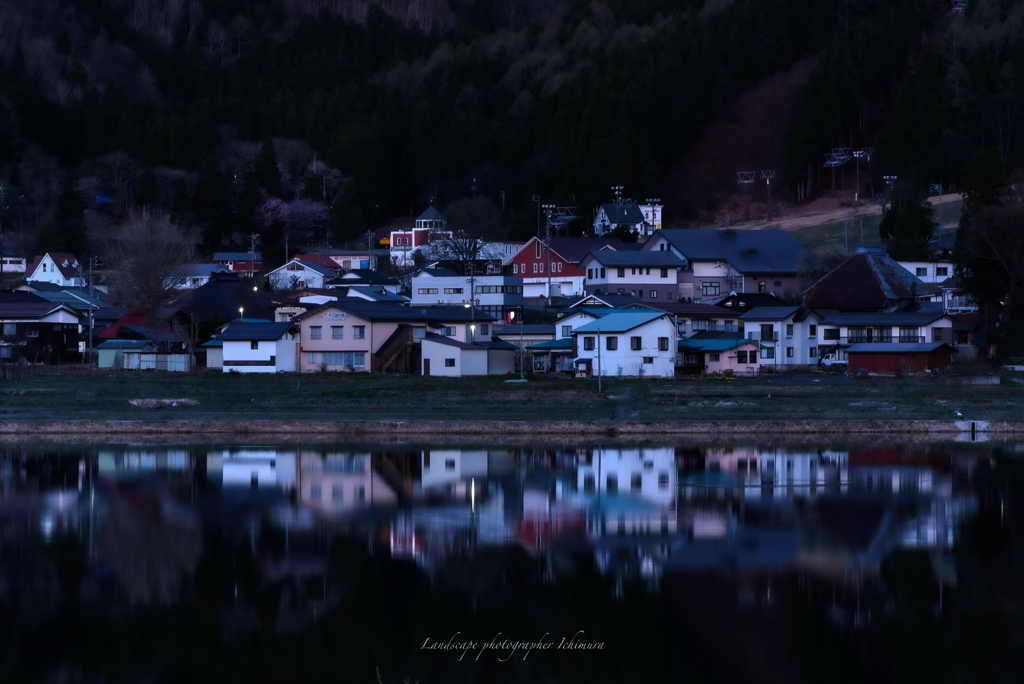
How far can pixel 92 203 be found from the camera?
71.2 metres

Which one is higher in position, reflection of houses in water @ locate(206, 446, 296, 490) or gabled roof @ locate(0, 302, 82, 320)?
gabled roof @ locate(0, 302, 82, 320)

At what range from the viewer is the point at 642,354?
111ft

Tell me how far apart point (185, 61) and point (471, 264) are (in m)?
66.4

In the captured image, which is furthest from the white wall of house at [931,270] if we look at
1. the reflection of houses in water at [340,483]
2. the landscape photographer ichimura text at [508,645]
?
the landscape photographer ichimura text at [508,645]

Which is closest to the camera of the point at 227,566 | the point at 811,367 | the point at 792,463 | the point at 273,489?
the point at 227,566

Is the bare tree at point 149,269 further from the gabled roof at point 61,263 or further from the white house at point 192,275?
the gabled roof at point 61,263

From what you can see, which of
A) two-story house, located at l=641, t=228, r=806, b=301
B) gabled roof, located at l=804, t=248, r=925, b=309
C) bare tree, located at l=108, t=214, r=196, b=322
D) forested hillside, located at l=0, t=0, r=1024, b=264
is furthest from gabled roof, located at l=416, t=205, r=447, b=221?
gabled roof, located at l=804, t=248, r=925, b=309

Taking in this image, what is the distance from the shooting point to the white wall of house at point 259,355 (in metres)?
34.2

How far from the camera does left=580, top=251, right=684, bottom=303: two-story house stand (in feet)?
158

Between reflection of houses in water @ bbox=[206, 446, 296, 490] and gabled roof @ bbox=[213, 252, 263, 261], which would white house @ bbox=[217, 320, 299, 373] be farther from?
gabled roof @ bbox=[213, 252, 263, 261]

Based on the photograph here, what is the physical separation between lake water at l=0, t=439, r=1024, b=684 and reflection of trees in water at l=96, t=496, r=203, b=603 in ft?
0.18

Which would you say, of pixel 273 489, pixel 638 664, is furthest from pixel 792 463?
pixel 638 664

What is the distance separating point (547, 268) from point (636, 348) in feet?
65.1

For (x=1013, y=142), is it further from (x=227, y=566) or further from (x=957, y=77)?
(x=227, y=566)
